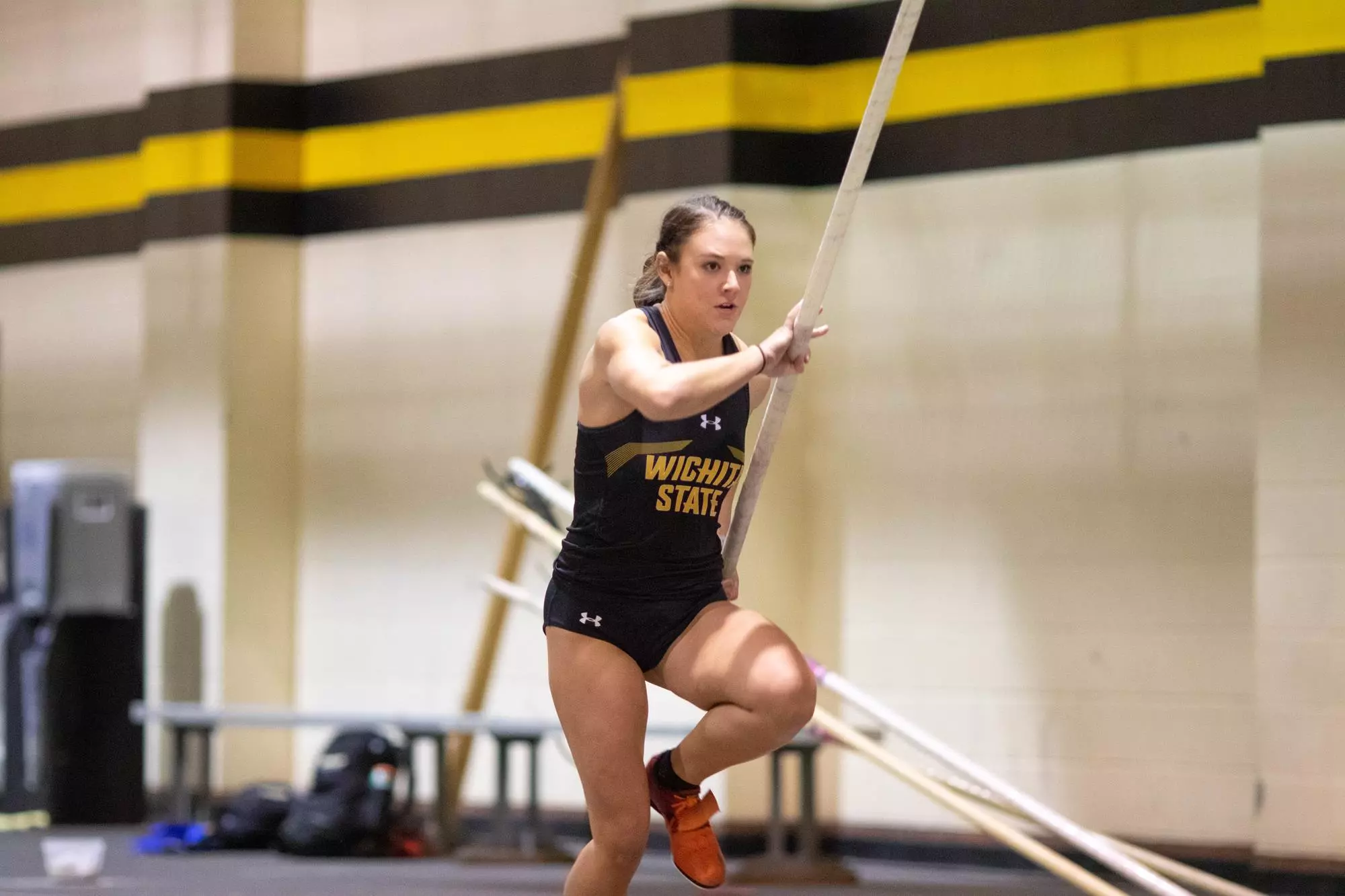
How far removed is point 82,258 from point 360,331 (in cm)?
197

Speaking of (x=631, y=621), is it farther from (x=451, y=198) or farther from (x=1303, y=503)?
(x=451, y=198)

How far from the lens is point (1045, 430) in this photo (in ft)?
21.5

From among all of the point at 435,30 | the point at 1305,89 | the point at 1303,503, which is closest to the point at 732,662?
the point at 1303,503

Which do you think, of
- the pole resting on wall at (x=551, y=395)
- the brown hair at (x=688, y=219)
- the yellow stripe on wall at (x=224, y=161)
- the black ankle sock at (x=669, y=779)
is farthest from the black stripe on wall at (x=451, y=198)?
the black ankle sock at (x=669, y=779)

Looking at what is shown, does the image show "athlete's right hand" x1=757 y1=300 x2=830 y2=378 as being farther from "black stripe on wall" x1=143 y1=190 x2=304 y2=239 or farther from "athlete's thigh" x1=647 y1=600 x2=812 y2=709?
"black stripe on wall" x1=143 y1=190 x2=304 y2=239

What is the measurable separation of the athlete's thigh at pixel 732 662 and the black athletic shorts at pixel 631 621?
0.02m

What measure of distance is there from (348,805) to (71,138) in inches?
164

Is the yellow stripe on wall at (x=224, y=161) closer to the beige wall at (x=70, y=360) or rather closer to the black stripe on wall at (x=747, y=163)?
the black stripe on wall at (x=747, y=163)

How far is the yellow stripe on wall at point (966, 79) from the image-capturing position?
6270mm

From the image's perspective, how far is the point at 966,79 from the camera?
22.3ft

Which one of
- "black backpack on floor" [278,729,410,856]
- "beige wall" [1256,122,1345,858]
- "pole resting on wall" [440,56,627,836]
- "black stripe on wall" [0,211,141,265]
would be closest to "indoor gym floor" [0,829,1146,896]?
"black backpack on floor" [278,729,410,856]

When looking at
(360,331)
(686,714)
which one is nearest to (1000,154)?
(686,714)

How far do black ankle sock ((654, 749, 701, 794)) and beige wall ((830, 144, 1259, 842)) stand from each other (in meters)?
3.25

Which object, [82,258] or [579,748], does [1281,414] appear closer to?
[579,748]
